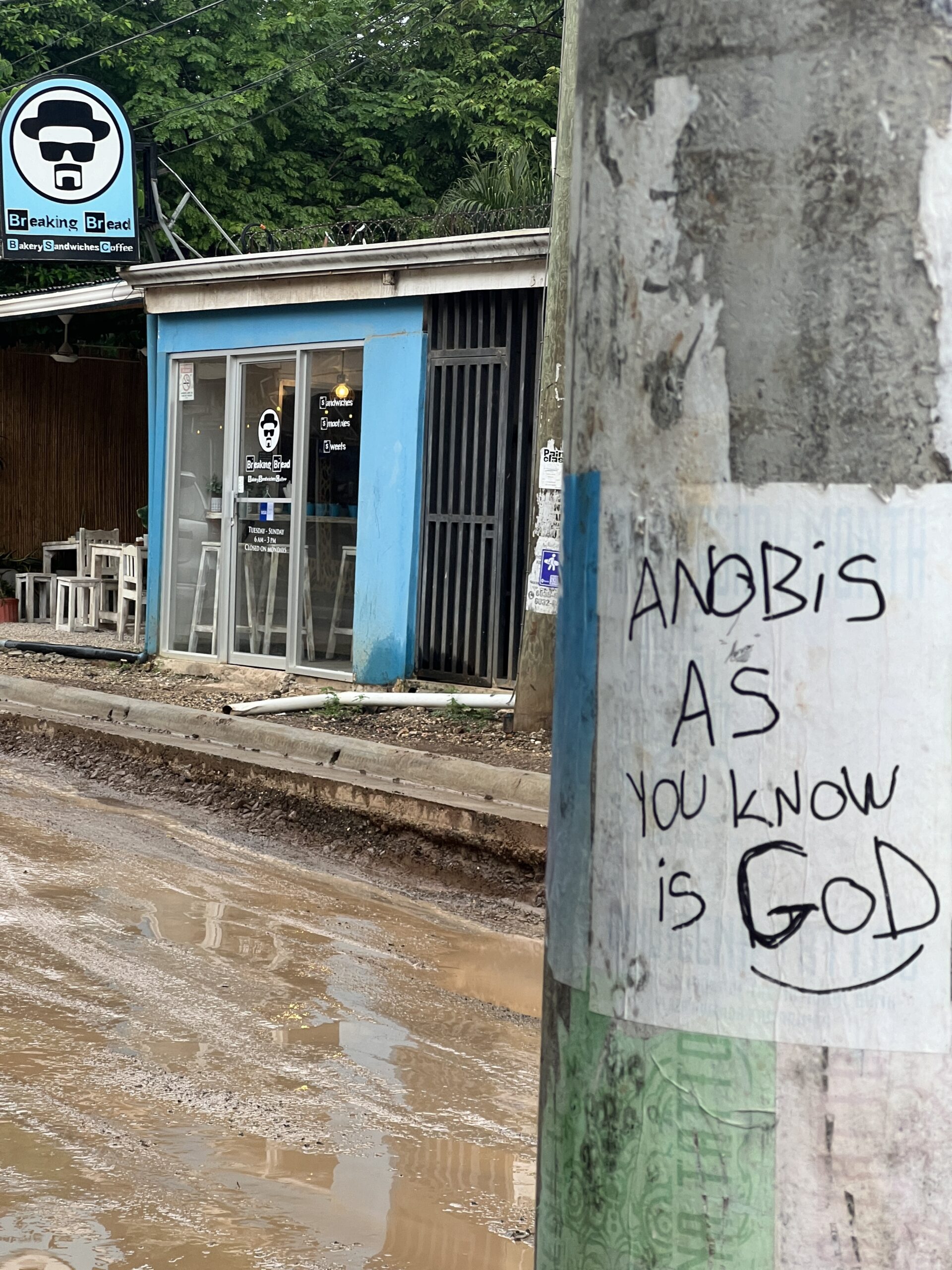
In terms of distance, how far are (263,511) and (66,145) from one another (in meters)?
4.18

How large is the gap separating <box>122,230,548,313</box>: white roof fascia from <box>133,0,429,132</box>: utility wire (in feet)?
31.7

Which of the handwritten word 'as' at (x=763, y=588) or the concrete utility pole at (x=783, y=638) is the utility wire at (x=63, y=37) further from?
the handwritten word 'as' at (x=763, y=588)

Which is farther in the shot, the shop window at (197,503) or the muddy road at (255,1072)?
the shop window at (197,503)

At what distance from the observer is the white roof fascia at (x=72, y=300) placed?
15.0 meters

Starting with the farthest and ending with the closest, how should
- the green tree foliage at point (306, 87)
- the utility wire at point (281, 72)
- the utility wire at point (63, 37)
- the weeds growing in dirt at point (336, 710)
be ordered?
1. the green tree foliage at point (306, 87)
2. the utility wire at point (281, 72)
3. the utility wire at point (63, 37)
4. the weeds growing in dirt at point (336, 710)

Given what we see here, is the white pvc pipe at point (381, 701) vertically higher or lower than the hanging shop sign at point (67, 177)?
lower

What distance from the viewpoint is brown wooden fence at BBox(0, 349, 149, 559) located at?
19.7m

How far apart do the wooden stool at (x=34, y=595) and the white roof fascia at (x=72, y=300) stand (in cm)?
306

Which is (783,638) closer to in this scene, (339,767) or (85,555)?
(339,767)

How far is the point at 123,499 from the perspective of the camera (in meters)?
20.5

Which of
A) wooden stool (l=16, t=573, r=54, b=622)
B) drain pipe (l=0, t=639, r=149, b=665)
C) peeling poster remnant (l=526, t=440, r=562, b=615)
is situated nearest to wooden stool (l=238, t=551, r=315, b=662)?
drain pipe (l=0, t=639, r=149, b=665)

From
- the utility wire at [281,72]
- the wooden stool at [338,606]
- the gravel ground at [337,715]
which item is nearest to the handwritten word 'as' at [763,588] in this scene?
the gravel ground at [337,715]

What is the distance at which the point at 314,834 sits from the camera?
825 centimetres

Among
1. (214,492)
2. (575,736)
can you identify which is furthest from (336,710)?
(575,736)
